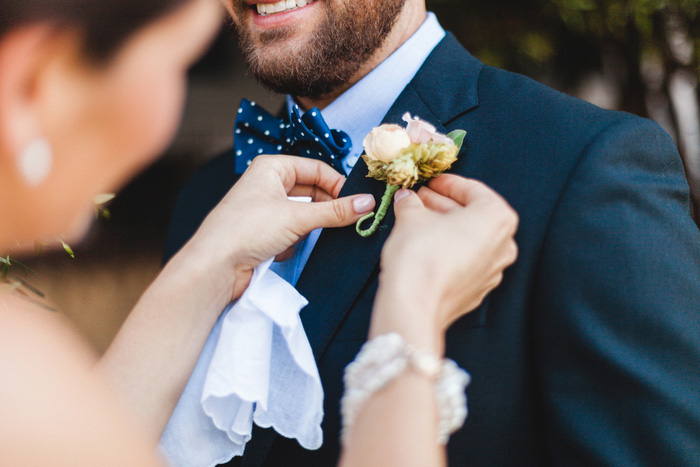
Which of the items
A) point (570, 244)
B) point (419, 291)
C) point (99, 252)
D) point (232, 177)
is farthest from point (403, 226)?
point (99, 252)

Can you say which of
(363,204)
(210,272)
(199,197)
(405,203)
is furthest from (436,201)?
(199,197)

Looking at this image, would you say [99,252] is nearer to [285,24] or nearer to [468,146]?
[285,24]

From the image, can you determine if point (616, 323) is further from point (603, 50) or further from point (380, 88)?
point (603, 50)

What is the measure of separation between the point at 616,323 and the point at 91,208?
113cm

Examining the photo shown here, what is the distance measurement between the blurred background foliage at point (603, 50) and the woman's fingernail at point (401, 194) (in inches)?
80.1

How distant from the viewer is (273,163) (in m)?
1.27

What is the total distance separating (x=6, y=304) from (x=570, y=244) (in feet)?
3.15

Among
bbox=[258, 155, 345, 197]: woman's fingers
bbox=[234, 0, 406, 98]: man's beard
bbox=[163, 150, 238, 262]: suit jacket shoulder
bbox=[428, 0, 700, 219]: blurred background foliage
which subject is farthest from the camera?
bbox=[428, 0, 700, 219]: blurred background foliage

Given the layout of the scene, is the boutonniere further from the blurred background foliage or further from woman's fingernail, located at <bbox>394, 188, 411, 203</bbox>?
the blurred background foliage

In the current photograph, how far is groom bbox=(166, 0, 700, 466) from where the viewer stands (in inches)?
40.4

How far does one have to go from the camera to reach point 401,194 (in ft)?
3.67

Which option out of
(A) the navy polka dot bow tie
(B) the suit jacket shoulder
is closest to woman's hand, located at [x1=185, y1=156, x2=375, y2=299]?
(A) the navy polka dot bow tie

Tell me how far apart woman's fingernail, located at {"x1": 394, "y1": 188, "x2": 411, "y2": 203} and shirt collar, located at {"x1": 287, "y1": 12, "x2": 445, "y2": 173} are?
34 cm

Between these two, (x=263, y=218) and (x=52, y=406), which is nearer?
(x=52, y=406)
